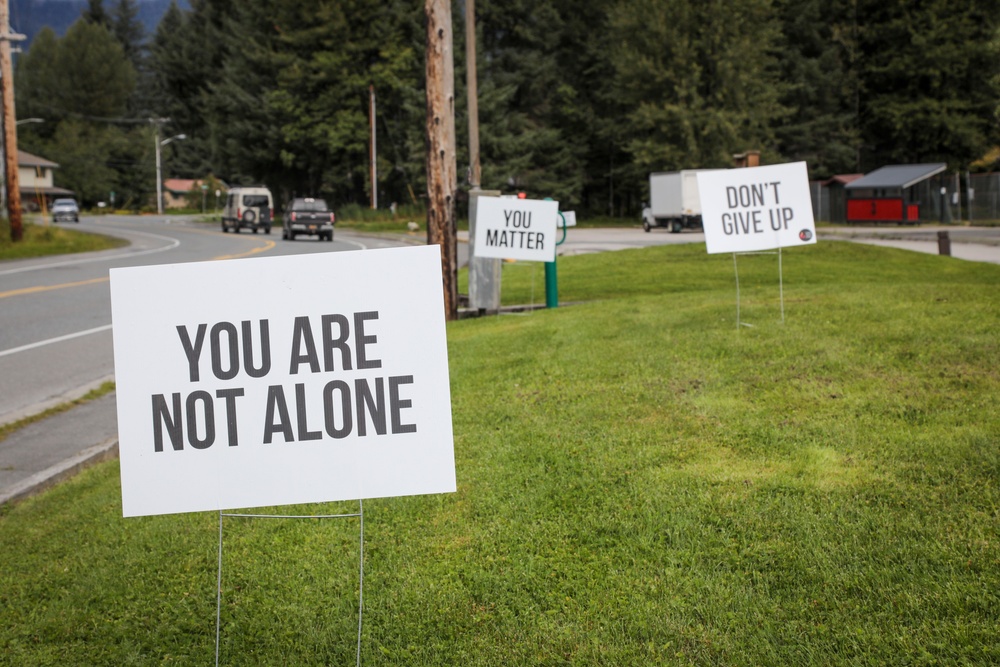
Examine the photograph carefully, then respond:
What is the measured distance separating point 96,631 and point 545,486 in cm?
229

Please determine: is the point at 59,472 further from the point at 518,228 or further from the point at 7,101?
the point at 7,101

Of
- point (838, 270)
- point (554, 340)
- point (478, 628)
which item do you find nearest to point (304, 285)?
point (478, 628)

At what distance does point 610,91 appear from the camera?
65250mm

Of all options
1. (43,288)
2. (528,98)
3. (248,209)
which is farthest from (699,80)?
(43,288)

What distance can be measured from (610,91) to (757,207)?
57494 mm

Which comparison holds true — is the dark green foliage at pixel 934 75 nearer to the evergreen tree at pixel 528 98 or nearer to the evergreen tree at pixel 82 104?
the evergreen tree at pixel 528 98

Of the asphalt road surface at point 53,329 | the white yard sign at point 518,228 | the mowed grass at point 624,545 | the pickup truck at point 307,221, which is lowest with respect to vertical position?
the mowed grass at point 624,545

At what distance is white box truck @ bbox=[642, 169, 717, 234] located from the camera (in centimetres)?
4459

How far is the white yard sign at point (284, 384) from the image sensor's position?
12.4 feet

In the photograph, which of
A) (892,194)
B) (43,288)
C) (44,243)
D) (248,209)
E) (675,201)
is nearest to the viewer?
(43,288)

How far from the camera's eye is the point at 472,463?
241 inches

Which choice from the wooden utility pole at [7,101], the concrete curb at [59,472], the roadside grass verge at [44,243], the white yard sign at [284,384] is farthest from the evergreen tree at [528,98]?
the white yard sign at [284,384]

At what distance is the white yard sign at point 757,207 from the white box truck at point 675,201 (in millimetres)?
34578

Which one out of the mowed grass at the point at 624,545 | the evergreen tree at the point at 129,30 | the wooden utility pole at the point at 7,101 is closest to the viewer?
the mowed grass at the point at 624,545
